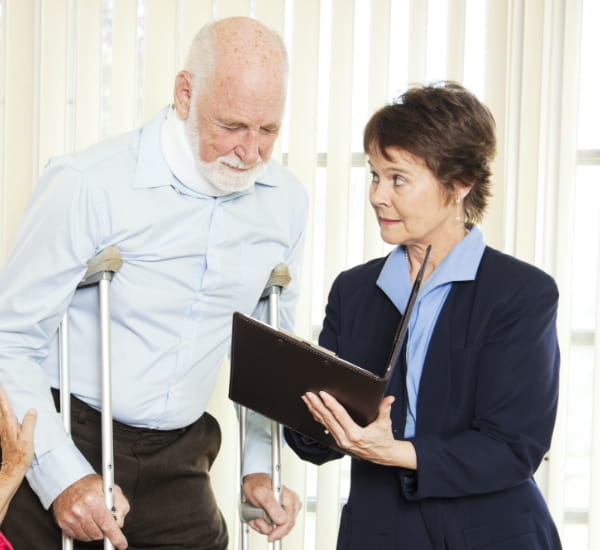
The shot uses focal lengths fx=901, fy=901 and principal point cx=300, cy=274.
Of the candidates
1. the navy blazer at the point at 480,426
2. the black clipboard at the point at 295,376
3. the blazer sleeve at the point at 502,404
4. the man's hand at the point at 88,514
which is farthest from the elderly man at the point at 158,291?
the blazer sleeve at the point at 502,404

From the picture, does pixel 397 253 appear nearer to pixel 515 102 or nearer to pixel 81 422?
pixel 81 422

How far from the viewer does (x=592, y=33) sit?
2668mm

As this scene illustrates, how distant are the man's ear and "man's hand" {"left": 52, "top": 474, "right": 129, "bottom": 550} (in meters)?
0.76

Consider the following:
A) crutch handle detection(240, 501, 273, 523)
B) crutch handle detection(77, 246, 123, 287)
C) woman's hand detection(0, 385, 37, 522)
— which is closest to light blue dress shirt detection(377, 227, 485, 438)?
crutch handle detection(240, 501, 273, 523)

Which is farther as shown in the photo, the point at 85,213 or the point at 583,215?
the point at 583,215

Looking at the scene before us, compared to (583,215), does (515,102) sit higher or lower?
higher

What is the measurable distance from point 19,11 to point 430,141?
5.91ft

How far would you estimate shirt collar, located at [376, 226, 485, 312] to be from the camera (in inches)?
66.6

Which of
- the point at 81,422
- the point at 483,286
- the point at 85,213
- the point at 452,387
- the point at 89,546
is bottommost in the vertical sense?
the point at 89,546

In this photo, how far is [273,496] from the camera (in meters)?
1.95

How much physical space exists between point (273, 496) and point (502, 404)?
1.95ft

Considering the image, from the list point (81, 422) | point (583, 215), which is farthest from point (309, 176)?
point (81, 422)

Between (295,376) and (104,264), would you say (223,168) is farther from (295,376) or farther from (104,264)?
(295,376)

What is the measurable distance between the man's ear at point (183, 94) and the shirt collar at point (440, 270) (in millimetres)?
521
